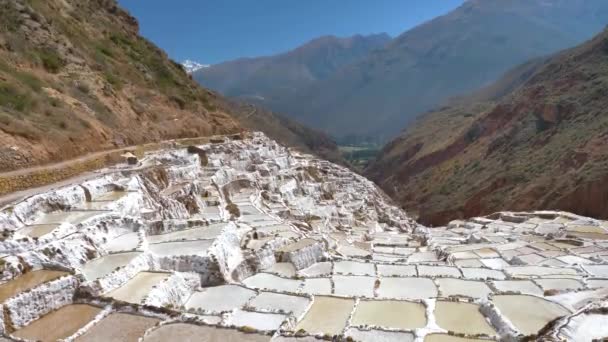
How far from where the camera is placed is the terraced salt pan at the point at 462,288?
482 inches

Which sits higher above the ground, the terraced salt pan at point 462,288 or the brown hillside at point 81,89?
the brown hillside at point 81,89

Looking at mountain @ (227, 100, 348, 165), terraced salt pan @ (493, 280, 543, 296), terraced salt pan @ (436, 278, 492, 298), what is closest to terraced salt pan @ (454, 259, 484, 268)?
terraced salt pan @ (493, 280, 543, 296)

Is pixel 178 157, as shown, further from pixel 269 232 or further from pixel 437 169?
pixel 437 169

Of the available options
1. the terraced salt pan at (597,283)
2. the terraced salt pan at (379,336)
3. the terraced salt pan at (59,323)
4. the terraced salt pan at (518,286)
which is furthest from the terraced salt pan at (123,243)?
the terraced salt pan at (597,283)

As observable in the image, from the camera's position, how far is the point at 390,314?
34.0 feet

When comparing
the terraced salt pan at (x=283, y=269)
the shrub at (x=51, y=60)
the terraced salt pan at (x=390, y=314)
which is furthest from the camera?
the shrub at (x=51, y=60)

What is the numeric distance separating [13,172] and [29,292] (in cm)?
881

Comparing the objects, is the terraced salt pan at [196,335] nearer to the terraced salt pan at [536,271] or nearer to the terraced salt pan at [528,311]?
the terraced salt pan at [528,311]

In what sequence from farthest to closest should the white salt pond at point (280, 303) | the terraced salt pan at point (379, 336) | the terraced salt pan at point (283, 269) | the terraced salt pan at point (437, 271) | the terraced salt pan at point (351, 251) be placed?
1. the terraced salt pan at point (351, 251)
2. the terraced salt pan at point (437, 271)
3. the terraced salt pan at point (283, 269)
4. the white salt pond at point (280, 303)
5. the terraced salt pan at point (379, 336)

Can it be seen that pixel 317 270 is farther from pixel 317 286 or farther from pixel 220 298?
pixel 220 298

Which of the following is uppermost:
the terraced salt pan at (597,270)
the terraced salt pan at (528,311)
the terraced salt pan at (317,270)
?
the terraced salt pan at (317,270)

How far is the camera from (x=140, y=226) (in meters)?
14.1

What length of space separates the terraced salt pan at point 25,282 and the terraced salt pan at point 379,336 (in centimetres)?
650

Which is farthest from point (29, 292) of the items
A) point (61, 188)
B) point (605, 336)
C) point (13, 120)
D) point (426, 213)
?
point (426, 213)
